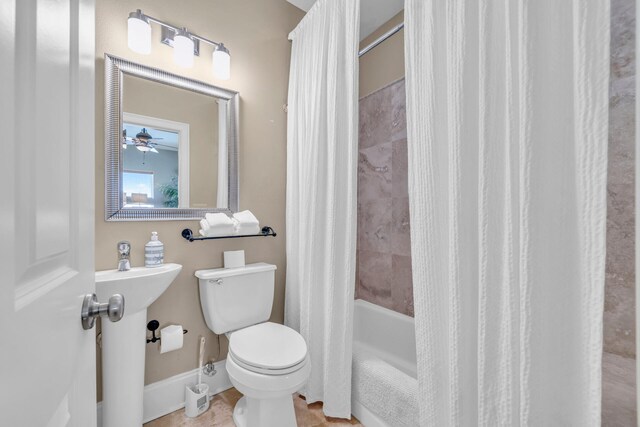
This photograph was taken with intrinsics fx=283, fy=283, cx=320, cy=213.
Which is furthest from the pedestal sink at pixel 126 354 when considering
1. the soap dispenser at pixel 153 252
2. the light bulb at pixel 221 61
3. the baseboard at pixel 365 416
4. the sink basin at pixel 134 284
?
the light bulb at pixel 221 61

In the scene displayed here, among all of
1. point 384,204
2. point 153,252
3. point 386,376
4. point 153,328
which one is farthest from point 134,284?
point 384,204

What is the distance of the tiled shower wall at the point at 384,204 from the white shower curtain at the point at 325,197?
0.63 meters

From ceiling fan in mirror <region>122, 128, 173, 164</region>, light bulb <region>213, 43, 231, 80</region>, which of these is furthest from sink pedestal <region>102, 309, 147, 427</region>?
light bulb <region>213, 43, 231, 80</region>

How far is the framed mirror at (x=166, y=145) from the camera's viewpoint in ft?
4.78

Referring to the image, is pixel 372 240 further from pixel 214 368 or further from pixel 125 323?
pixel 125 323

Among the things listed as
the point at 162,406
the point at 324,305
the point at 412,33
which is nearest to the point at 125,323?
the point at 162,406

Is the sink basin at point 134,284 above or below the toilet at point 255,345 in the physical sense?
above

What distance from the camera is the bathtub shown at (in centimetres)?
126

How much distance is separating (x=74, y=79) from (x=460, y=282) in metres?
1.11

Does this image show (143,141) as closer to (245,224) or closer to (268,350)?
(245,224)

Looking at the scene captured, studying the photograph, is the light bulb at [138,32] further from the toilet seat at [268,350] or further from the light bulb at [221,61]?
the toilet seat at [268,350]

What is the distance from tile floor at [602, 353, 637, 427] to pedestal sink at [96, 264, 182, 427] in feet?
6.24

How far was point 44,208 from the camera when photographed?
38 cm

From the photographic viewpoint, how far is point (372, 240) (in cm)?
221
